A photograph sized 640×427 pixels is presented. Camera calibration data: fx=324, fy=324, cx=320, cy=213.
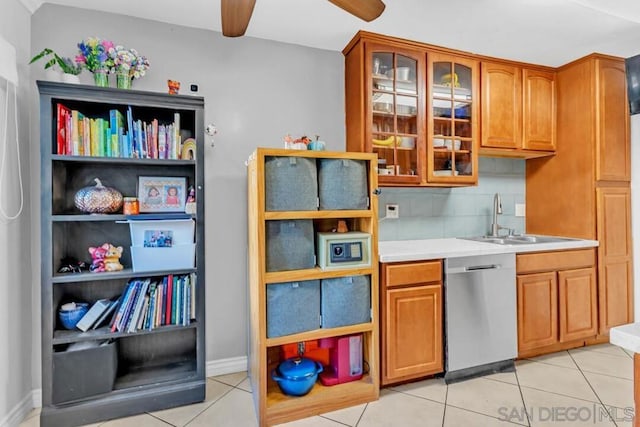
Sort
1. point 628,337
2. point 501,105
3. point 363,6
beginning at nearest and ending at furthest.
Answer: point 628,337, point 363,6, point 501,105

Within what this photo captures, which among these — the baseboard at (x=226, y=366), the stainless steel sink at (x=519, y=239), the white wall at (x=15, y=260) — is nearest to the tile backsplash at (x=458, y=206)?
the stainless steel sink at (x=519, y=239)

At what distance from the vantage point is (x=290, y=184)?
183 centimetres

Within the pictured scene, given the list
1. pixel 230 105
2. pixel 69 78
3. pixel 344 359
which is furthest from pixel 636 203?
pixel 69 78

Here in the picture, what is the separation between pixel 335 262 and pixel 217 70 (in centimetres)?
156

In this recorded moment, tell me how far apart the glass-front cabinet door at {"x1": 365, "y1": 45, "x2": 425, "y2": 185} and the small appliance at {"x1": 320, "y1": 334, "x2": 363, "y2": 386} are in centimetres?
112

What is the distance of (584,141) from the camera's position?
2664mm

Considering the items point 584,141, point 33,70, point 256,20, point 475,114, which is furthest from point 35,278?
point 584,141

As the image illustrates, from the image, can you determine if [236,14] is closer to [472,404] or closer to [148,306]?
[148,306]

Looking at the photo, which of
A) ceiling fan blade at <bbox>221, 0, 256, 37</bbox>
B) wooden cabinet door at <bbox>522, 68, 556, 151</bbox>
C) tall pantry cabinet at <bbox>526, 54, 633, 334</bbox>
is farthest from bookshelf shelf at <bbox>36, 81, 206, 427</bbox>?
tall pantry cabinet at <bbox>526, 54, 633, 334</bbox>

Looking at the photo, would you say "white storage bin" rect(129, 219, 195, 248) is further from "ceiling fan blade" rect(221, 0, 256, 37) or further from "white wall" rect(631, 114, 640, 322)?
"white wall" rect(631, 114, 640, 322)

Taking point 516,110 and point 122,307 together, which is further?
point 516,110

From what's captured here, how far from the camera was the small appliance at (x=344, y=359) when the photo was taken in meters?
2.00

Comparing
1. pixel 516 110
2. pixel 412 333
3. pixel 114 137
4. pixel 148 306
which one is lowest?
pixel 412 333

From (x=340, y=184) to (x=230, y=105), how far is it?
102 cm
